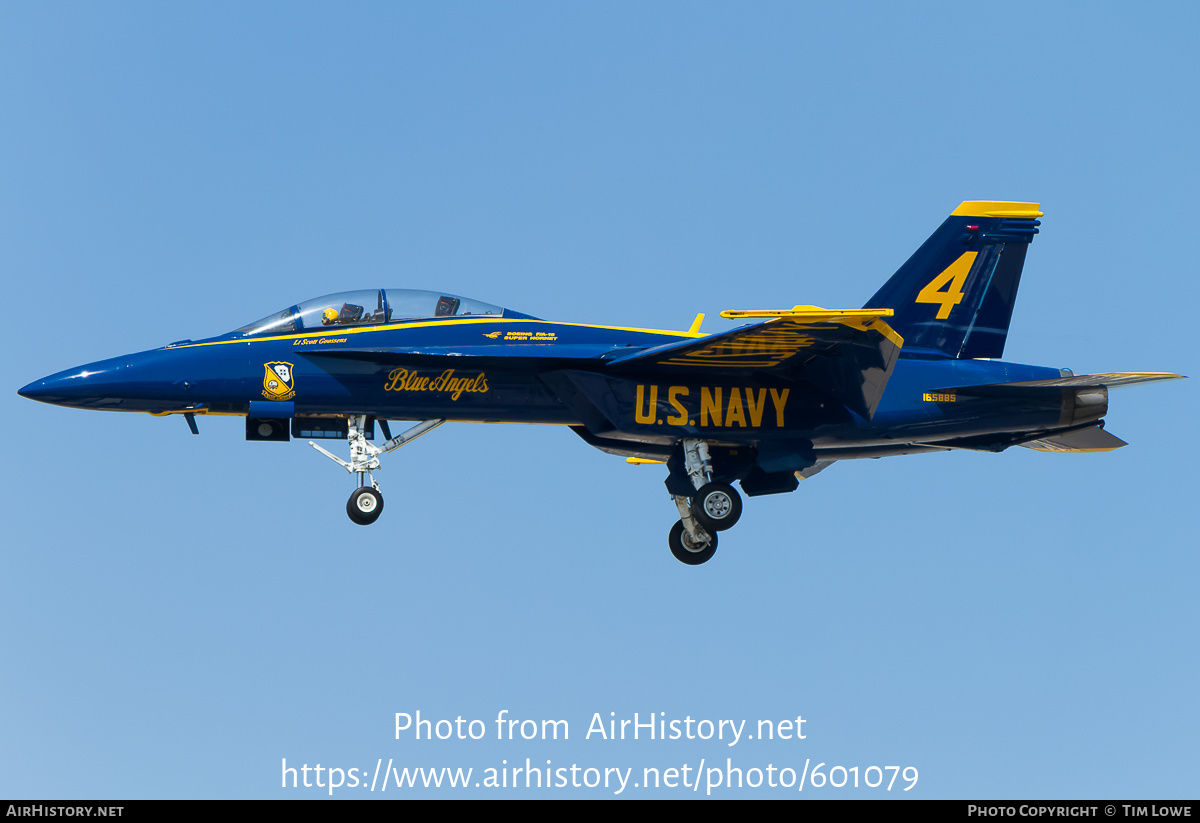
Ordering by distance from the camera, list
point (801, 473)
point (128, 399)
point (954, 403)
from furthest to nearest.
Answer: point (801, 473) → point (954, 403) → point (128, 399)

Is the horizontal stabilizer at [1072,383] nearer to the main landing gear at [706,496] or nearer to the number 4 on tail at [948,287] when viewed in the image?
the number 4 on tail at [948,287]

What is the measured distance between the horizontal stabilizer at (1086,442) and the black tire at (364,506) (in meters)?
10.8

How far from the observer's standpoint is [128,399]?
22.5m

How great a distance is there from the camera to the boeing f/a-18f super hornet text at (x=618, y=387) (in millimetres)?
22656

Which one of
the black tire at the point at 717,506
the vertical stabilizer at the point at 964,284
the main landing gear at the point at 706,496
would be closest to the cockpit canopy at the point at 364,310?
the main landing gear at the point at 706,496

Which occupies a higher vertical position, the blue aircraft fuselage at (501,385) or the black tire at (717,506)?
the blue aircraft fuselage at (501,385)

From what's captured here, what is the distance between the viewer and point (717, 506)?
78.2 ft

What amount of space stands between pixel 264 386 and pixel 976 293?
1135 centimetres

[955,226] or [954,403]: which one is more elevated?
[955,226]

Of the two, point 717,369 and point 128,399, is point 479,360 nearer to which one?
point 717,369

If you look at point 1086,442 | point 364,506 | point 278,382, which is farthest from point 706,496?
point 1086,442

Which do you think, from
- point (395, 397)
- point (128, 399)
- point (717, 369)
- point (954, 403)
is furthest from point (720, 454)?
point (128, 399)

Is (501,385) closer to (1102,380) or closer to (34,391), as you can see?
(34,391)

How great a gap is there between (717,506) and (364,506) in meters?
5.27
